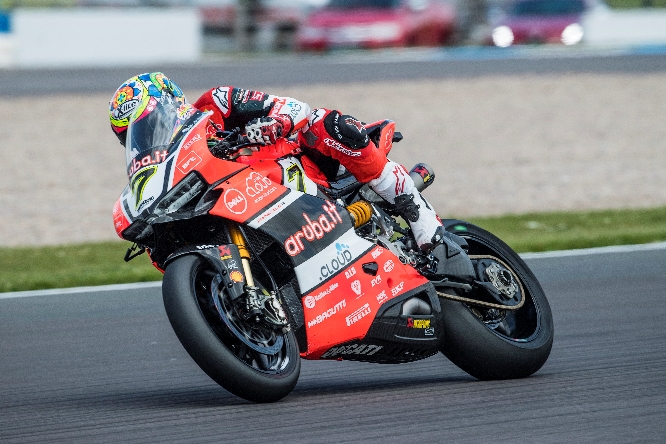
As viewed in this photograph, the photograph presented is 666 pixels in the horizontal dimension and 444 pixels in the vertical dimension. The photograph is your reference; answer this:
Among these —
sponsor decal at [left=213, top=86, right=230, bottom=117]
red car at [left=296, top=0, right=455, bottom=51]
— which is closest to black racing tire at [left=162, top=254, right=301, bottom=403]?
sponsor decal at [left=213, top=86, right=230, bottom=117]

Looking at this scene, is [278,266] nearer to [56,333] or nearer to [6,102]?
[56,333]

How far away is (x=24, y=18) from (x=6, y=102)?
664cm

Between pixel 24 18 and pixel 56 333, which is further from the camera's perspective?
pixel 24 18

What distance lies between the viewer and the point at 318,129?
496cm

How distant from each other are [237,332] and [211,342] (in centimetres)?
18

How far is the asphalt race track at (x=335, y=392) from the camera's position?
13.7 ft

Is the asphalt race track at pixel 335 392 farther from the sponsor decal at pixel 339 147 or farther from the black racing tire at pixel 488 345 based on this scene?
the sponsor decal at pixel 339 147

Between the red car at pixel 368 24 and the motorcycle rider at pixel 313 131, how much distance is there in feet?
71.0

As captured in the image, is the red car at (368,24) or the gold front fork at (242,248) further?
the red car at (368,24)

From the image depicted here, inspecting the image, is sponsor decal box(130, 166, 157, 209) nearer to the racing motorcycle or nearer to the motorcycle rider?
the racing motorcycle

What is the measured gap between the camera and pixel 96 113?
714 inches

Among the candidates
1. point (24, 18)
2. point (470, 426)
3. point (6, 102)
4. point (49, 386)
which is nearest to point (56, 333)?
point (49, 386)

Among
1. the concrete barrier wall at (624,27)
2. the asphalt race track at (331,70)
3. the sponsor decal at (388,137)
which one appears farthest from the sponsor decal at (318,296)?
the concrete barrier wall at (624,27)

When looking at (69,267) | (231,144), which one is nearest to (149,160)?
(231,144)
